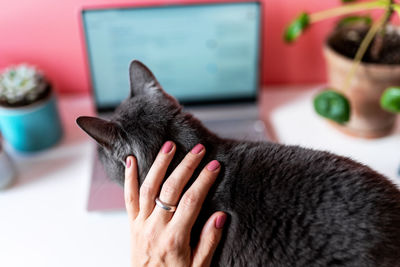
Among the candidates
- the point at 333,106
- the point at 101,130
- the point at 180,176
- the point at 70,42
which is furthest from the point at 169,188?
the point at 70,42

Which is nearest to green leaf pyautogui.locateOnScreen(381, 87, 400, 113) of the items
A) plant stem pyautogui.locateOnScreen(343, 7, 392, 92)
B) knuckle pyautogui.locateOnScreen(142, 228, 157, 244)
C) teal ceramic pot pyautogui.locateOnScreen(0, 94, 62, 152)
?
plant stem pyautogui.locateOnScreen(343, 7, 392, 92)

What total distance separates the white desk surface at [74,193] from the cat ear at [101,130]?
10.8 inches

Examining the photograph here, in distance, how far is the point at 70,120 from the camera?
3.89 ft

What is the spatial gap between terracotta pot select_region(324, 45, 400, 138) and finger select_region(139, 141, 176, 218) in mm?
560

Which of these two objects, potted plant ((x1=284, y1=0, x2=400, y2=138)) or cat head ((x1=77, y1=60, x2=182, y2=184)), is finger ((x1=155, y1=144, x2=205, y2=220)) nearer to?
cat head ((x1=77, y1=60, x2=182, y2=184))

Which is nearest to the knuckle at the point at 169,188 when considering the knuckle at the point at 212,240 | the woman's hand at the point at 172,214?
the woman's hand at the point at 172,214

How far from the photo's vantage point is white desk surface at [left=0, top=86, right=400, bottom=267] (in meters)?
0.80

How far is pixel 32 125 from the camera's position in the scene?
1.00 m

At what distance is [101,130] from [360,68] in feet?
2.18

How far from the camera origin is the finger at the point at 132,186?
669 mm

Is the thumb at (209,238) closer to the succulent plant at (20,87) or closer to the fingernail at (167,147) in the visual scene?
the fingernail at (167,147)

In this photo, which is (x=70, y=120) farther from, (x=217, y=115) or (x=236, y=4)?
(x=236, y=4)

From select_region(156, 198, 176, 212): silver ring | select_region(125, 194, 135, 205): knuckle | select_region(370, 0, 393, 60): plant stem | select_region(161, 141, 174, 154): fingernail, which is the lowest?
select_region(125, 194, 135, 205): knuckle

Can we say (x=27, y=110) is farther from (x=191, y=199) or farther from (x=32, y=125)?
(x=191, y=199)
